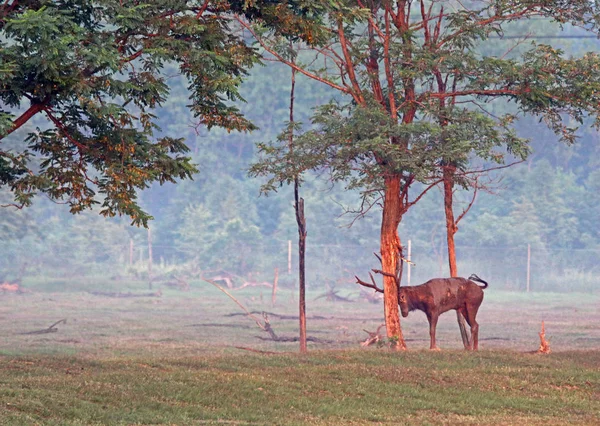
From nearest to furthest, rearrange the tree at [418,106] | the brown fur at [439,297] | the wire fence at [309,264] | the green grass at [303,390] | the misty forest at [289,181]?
the green grass at [303,390] < the misty forest at [289,181] < the tree at [418,106] < the brown fur at [439,297] < the wire fence at [309,264]

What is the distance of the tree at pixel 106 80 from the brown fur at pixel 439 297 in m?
7.67

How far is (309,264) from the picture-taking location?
7106 centimetres

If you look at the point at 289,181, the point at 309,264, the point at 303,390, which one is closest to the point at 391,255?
the point at 289,181

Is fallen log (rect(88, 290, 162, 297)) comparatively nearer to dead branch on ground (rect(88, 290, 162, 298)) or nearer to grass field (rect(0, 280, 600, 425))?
dead branch on ground (rect(88, 290, 162, 298))

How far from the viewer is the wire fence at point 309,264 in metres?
66.6

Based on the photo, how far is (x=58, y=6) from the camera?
50.2ft

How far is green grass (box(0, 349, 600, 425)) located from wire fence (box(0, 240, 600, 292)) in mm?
46091

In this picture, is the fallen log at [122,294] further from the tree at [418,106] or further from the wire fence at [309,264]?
the tree at [418,106]

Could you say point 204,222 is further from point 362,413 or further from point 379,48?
point 362,413

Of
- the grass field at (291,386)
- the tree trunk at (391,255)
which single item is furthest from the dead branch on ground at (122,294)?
the tree trunk at (391,255)

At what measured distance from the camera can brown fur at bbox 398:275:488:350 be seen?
23.0 metres

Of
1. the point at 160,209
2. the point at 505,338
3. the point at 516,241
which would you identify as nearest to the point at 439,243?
the point at 516,241

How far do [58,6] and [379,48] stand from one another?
10.5 m

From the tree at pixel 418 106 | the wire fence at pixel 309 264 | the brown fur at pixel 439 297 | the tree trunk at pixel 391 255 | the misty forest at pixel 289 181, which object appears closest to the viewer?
the misty forest at pixel 289 181
